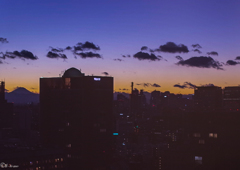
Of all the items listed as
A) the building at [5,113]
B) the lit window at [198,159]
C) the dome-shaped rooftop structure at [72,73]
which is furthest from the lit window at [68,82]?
the building at [5,113]

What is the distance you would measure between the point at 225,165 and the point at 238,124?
8.74m

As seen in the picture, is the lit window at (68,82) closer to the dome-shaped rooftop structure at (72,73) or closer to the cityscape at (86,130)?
the cityscape at (86,130)

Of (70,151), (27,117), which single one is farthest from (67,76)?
(27,117)

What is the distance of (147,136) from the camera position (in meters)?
161

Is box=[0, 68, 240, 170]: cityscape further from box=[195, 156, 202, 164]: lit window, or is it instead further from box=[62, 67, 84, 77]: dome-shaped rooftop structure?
box=[195, 156, 202, 164]: lit window

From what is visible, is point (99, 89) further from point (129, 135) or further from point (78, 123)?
point (129, 135)

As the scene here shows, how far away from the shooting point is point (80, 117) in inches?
2852

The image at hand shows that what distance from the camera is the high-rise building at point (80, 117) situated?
70.5m

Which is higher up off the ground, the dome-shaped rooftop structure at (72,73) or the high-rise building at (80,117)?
the dome-shaped rooftop structure at (72,73)

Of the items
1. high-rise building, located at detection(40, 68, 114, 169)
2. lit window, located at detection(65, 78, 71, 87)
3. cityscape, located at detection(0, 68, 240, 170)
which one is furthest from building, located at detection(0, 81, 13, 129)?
lit window, located at detection(65, 78, 71, 87)

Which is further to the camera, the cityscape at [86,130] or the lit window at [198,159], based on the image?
the cityscape at [86,130]

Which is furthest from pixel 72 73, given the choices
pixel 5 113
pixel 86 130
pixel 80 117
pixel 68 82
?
pixel 5 113

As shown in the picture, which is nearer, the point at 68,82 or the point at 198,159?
the point at 198,159

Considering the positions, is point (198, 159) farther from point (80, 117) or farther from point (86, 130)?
point (80, 117)
